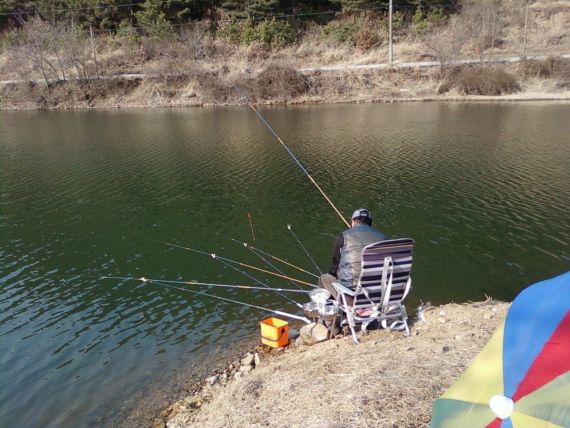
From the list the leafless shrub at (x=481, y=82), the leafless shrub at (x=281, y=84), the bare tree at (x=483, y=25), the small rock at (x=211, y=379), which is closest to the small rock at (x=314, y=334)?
the small rock at (x=211, y=379)

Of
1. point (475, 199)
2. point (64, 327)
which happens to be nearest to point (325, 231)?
point (475, 199)

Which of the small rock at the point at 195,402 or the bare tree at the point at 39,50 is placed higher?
the bare tree at the point at 39,50

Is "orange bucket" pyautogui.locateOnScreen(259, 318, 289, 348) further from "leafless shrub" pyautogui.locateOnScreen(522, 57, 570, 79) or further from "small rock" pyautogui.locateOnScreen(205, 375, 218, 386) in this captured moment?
"leafless shrub" pyautogui.locateOnScreen(522, 57, 570, 79)

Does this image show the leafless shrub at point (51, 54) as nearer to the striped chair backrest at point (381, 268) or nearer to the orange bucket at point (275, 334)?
the orange bucket at point (275, 334)

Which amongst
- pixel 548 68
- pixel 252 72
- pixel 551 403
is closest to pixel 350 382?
pixel 551 403

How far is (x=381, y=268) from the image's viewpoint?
6773 millimetres

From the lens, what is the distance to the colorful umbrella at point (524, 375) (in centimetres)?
297

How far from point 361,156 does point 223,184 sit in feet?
26.9

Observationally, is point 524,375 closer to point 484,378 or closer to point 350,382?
point 484,378

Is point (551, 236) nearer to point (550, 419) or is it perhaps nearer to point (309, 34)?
point (550, 419)

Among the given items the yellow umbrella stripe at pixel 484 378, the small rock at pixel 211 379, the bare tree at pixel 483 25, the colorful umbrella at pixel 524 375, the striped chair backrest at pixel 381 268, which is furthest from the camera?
the bare tree at pixel 483 25

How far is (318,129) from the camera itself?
33.8 meters

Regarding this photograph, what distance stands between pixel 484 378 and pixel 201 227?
1251 centimetres

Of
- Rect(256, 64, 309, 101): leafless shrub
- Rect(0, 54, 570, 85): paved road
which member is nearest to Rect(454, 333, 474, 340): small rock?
Rect(256, 64, 309, 101): leafless shrub
